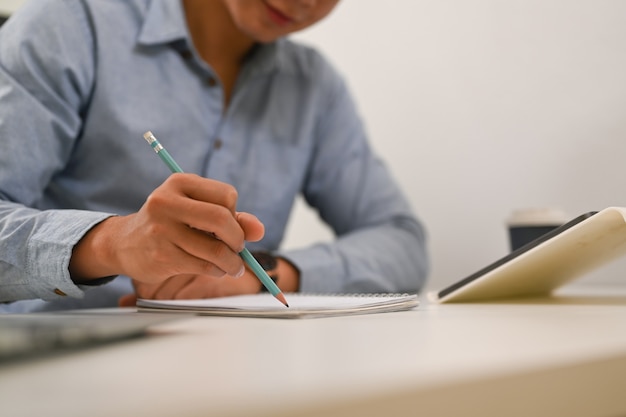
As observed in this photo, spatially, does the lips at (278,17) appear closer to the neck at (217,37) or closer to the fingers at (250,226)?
the neck at (217,37)

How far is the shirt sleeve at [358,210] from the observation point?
1.04 m

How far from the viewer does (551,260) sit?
0.64 meters

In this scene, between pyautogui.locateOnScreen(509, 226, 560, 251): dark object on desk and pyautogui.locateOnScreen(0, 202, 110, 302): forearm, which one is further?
pyautogui.locateOnScreen(509, 226, 560, 251): dark object on desk

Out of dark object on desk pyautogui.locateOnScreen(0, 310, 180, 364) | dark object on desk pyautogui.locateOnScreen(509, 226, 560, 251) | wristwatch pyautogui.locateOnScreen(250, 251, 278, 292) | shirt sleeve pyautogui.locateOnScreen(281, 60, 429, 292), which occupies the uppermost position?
dark object on desk pyautogui.locateOnScreen(0, 310, 180, 364)

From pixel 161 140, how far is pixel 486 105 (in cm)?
68

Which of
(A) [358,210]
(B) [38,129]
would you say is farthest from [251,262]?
(A) [358,210]

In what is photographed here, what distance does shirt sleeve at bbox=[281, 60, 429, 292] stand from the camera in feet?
3.40

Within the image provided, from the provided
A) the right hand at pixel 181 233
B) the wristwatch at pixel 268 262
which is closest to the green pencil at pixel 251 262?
the right hand at pixel 181 233

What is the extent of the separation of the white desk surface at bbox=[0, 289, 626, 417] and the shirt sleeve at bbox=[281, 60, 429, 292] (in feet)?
1.92

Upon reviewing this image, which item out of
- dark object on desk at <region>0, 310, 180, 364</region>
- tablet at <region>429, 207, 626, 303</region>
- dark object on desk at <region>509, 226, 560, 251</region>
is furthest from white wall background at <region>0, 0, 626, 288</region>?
dark object on desk at <region>0, 310, 180, 364</region>

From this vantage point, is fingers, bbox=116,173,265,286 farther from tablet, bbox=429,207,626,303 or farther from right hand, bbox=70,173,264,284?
tablet, bbox=429,207,626,303

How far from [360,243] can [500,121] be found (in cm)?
43

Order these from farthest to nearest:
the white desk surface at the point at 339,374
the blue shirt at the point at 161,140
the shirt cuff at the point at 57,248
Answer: the blue shirt at the point at 161,140 → the shirt cuff at the point at 57,248 → the white desk surface at the point at 339,374

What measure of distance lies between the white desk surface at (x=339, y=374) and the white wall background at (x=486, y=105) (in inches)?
25.8
